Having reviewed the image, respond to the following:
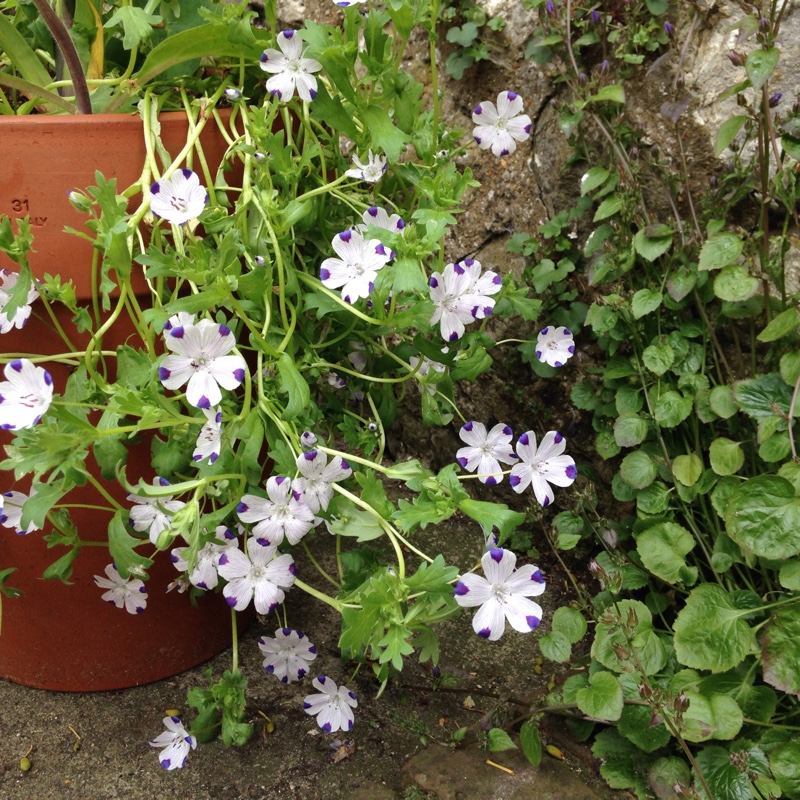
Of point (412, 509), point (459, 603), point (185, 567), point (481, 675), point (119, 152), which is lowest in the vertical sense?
point (481, 675)

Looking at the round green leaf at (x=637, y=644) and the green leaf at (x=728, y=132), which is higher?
the green leaf at (x=728, y=132)

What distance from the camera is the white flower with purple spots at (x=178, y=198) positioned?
103 cm

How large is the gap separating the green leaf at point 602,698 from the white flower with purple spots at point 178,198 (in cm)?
91

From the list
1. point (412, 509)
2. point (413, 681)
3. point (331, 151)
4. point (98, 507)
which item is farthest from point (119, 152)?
point (413, 681)

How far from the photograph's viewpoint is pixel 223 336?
3.23 feet

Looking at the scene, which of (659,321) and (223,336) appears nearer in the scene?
(223,336)

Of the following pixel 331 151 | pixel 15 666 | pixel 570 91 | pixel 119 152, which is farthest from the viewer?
pixel 570 91

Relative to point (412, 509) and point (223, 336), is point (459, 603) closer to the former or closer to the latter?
point (412, 509)

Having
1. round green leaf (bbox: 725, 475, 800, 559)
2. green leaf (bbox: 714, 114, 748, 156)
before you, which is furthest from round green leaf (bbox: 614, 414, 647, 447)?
green leaf (bbox: 714, 114, 748, 156)

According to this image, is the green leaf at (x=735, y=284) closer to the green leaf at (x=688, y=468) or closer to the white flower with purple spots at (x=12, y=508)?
the green leaf at (x=688, y=468)

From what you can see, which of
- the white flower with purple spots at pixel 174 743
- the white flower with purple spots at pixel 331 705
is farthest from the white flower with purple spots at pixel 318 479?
the white flower with purple spots at pixel 174 743

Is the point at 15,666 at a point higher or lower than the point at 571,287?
lower

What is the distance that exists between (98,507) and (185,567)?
154 mm

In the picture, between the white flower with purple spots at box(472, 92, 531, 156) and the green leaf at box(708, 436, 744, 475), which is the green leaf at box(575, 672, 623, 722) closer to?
the green leaf at box(708, 436, 744, 475)
